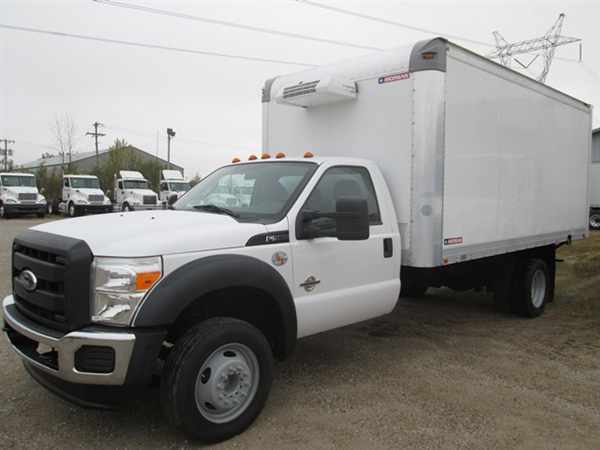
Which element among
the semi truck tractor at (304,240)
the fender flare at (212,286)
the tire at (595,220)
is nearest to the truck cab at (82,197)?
the semi truck tractor at (304,240)

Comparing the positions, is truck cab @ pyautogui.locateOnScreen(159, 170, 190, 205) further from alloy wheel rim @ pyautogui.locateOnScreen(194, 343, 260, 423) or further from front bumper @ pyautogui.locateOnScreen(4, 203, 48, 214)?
alloy wheel rim @ pyautogui.locateOnScreen(194, 343, 260, 423)

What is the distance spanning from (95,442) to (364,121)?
377cm

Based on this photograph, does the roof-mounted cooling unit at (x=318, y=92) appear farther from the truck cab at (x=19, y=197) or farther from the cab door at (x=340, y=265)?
the truck cab at (x=19, y=197)

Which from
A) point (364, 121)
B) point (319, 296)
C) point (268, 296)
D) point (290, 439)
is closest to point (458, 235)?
point (364, 121)

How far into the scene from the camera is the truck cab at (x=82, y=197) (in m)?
27.6

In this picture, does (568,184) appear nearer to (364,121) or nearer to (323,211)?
(364,121)

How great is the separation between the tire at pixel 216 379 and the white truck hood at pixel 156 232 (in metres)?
0.57

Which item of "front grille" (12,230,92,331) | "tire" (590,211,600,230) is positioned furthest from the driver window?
"tire" (590,211,600,230)

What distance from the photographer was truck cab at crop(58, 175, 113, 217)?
27589 millimetres

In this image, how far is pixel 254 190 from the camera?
4488 millimetres

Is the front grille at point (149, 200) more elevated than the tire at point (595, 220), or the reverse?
the front grille at point (149, 200)

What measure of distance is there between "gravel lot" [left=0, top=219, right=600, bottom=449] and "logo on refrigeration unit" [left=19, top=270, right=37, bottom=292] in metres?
1.05

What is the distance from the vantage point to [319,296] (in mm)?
4199

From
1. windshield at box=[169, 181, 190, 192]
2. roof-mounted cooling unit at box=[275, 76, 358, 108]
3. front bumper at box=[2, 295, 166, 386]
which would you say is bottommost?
front bumper at box=[2, 295, 166, 386]
